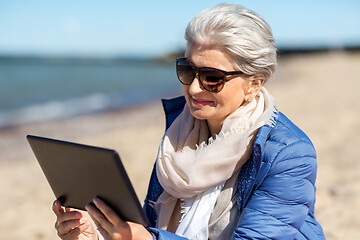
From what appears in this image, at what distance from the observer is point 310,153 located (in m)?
1.84

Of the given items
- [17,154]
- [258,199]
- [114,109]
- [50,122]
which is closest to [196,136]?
[258,199]

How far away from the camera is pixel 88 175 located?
1575 mm

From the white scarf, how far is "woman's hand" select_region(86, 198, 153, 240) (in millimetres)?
391

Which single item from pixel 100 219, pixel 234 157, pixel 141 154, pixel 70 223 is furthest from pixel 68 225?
pixel 141 154

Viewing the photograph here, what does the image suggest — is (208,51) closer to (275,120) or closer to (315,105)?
(275,120)

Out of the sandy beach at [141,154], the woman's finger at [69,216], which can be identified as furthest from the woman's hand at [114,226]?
the sandy beach at [141,154]

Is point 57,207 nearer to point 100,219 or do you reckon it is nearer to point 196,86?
point 100,219

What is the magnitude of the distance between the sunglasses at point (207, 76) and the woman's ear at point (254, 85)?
10cm

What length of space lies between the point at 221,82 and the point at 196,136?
1.35 feet

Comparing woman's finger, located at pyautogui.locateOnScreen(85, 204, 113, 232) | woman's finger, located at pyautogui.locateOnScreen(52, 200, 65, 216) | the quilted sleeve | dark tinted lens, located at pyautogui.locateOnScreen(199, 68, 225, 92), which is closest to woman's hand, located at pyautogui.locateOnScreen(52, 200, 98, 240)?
woman's finger, located at pyautogui.locateOnScreen(52, 200, 65, 216)

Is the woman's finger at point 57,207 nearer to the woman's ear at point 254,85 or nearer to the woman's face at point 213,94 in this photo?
the woman's face at point 213,94

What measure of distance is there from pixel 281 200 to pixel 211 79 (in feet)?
1.99

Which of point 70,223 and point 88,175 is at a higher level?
point 88,175

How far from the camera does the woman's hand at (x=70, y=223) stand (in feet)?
6.09
